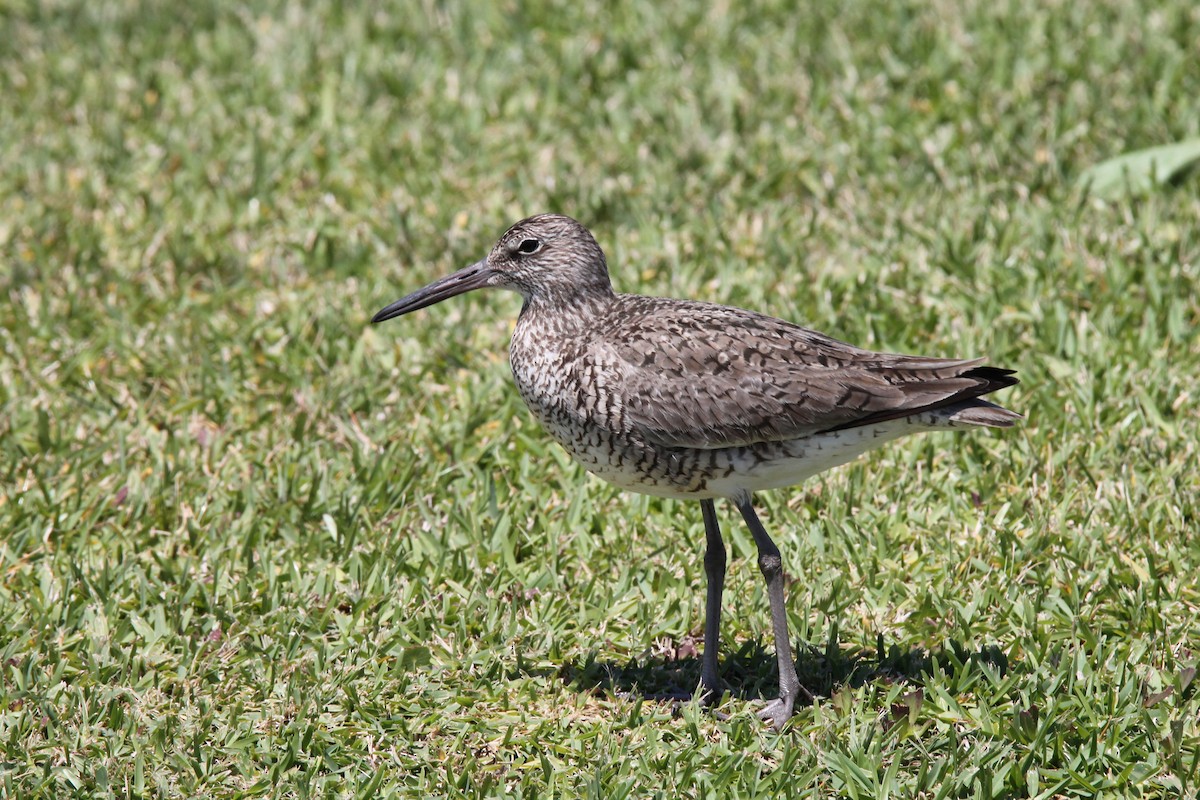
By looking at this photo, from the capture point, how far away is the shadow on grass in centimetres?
513

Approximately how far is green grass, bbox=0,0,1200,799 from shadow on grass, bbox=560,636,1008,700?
0.07 feet

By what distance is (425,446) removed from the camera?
6535 millimetres

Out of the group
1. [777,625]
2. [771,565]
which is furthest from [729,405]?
[777,625]

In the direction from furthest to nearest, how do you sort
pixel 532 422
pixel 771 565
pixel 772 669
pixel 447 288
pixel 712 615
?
1. pixel 532 422
2. pixel 447 288
3. pixel 772 669
4. pixel 712 615
5. pixel 771 565

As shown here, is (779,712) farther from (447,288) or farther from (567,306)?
(447,288)

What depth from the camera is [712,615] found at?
202 inches

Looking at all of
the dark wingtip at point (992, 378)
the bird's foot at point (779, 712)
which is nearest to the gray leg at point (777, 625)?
the bird's foot at point (779, 712)

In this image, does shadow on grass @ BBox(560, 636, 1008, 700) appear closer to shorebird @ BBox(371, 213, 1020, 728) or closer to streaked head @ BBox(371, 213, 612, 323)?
shorebird @ BBox(371, 213, 1020, 728)

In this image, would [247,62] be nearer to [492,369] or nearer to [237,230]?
[237,230]

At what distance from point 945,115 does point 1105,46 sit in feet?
4.32

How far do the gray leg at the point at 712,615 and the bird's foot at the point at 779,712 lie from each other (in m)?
0.21

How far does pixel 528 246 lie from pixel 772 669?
1795 millimetres

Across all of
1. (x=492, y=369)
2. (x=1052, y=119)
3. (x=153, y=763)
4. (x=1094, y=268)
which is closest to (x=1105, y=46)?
(x=1052, y=119)

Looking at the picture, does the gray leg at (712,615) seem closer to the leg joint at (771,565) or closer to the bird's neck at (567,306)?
the leg joint at (771,565)
